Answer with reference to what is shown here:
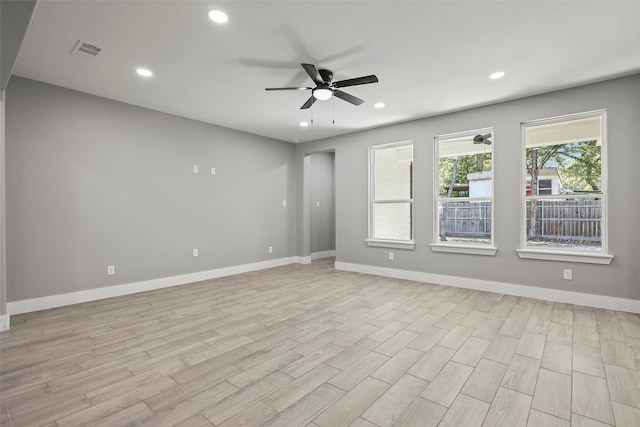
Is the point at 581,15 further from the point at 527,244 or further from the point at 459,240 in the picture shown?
the point at 459,240

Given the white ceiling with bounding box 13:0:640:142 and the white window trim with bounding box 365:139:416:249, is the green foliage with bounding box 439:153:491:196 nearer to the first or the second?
the white window trim with bounding box 365:139:416:249

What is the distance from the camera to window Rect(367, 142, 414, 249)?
5.34m

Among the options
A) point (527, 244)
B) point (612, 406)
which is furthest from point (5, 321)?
point (527, 244)

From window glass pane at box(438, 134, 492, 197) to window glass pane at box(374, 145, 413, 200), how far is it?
589mm

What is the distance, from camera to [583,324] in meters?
3.08

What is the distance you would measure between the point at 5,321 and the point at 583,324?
232 inches

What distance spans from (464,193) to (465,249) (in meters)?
0.89

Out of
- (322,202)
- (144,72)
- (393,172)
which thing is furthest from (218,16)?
(322,202)

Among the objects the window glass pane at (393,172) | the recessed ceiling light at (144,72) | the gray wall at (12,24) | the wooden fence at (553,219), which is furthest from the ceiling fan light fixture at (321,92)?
the wooden fence at (553,219)

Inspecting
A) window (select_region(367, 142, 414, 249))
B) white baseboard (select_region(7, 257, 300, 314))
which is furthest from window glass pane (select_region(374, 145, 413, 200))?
white baseboard (select_region(7, 257, 300, 314))

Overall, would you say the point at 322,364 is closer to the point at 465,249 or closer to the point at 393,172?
the point at 465,249

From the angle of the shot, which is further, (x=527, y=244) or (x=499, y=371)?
(x=527, y=244)

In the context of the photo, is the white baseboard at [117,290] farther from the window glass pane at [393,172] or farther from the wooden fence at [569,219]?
the wooden fence at [569,219]

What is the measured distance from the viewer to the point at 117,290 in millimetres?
4176
